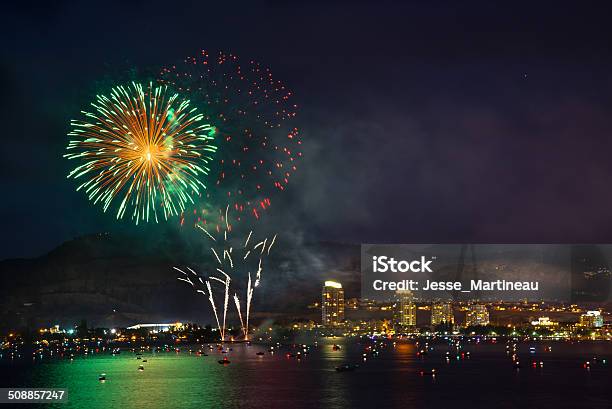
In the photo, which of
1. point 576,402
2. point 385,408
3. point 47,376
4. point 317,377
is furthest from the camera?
point 47,376

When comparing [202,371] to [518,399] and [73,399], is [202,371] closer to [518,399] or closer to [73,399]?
[73,399]

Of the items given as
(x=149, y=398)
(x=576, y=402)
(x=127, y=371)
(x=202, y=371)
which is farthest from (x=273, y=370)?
(x=576, y=402)

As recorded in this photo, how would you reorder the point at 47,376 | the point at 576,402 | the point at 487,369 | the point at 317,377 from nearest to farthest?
the point at 576,402 → the point at 317,377 → the point at 47,376 → the point at 487,369

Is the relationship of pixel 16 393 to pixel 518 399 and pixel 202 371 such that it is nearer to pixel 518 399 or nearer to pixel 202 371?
pixel 202 371

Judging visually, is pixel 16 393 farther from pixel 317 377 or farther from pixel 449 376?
pixel 449 376

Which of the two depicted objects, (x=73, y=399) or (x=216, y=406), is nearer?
(x=216, y=406)

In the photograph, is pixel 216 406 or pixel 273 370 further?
pixel 273 370

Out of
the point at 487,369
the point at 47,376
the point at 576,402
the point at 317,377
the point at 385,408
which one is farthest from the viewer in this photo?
the point at 487,369

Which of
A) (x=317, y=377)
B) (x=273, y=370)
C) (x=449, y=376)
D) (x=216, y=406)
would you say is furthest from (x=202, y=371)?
(x=216, y=406)

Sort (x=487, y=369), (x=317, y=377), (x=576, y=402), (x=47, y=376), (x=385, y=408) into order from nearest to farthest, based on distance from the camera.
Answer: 1. (x=385, y=408)
2. (x=576, y=402)
3. (x=317, y=377)
4. (x=47, y=376)
5. (x=487, y=369)
